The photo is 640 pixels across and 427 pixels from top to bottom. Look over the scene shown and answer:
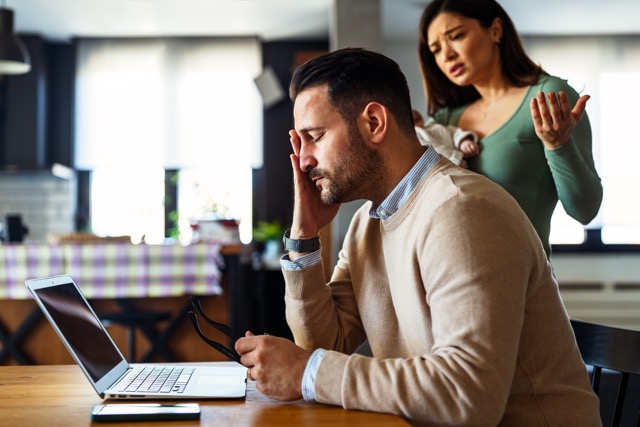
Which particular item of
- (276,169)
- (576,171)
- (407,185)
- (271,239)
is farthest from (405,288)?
(276,169)

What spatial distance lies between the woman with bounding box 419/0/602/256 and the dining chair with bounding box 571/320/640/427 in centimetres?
44

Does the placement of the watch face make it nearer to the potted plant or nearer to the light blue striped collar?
the light blue striped collar

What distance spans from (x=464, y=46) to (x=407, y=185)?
721mm

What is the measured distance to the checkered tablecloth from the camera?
3682 mm

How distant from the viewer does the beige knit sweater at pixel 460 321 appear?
95 centimetres

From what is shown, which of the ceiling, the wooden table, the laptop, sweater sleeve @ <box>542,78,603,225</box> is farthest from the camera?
the ceiling

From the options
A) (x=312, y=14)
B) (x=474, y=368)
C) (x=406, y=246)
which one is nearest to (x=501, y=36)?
(x=406, y=246)

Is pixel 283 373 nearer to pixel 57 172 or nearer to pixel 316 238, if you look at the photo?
pixel 316 238

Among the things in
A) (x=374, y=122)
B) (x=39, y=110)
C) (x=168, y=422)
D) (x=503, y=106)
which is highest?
(x=39, y=110)

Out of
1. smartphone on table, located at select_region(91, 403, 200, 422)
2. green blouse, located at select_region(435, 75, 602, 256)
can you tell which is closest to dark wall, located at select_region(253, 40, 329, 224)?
green blouse, located at select_region(435, 75, 602, 256)

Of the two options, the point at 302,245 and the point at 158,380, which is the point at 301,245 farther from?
the point at 158,380

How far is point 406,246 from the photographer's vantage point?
1146 mm

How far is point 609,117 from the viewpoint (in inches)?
245

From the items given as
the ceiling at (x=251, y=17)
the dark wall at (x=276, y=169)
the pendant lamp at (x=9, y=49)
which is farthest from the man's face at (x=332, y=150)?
the dark wall at (x=276, y=169)
